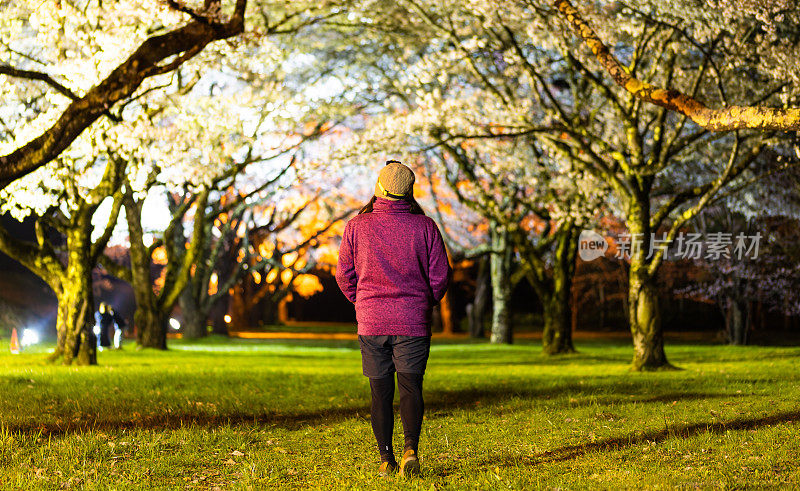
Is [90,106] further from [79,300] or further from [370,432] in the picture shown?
[79,300]

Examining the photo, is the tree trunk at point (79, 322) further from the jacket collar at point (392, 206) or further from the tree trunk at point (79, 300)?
the jacket collar at point (392, 206)

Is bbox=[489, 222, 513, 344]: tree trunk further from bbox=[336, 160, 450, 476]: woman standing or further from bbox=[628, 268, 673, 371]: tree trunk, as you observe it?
bbox=[336, 160, 450, 476]: woman standing

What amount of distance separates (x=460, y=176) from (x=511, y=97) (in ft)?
53.8

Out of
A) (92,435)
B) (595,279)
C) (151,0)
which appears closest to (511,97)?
(151,0)

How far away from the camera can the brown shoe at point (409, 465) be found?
6.06 meters

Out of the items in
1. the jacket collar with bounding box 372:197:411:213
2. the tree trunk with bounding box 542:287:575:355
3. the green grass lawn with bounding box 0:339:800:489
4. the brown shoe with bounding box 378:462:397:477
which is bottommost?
the green grass lawn with bounding box 0:339:800:489

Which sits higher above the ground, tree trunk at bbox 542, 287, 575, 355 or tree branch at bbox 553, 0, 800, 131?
tree branch at bbox 553, 0, 800, 131

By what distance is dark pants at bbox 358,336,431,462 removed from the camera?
6094 mm

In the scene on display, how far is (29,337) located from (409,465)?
2872 cm

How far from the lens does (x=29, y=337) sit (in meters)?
30.8

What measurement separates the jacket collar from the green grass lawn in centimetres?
207

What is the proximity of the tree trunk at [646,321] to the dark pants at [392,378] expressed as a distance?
39.8 feet

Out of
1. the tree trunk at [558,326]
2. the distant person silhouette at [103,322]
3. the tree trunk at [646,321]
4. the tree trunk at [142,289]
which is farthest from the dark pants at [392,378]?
the distant person silhouette at [103,322]

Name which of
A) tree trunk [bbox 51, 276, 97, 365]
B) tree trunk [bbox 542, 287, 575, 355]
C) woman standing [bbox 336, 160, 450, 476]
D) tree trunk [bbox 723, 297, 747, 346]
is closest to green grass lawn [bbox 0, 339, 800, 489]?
woman standing [bbox 336, 160, 450, 476]
